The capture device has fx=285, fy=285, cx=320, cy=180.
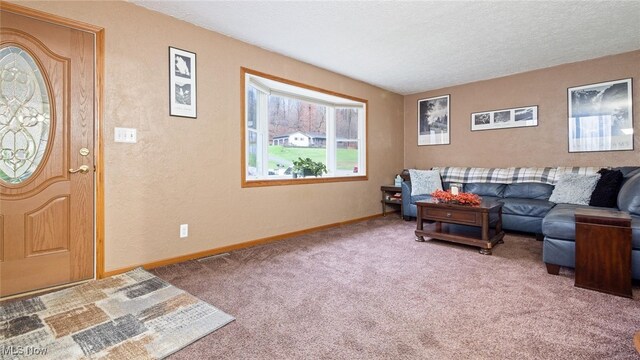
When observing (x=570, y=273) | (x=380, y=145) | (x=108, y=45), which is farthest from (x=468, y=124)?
(x=108, y=45)

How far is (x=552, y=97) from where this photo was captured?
4242 millimetres

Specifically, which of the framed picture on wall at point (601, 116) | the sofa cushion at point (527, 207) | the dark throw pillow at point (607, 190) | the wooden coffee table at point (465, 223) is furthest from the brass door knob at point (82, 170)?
the framed picture on wall at point (601, 116)

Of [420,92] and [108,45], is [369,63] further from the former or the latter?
[108,45]

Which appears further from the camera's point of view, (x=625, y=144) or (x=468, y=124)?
(x=468, y=124)

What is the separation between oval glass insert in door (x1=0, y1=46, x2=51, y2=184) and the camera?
2084 millimetres

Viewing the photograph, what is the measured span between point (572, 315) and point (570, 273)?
35.6 inches

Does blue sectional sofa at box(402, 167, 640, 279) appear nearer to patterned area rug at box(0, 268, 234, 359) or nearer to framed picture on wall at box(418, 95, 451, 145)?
framed picture on wall at box(418, 95, 451, 145)

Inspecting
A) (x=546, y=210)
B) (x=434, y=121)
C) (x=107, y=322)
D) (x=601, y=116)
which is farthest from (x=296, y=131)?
(x=601, y=116)

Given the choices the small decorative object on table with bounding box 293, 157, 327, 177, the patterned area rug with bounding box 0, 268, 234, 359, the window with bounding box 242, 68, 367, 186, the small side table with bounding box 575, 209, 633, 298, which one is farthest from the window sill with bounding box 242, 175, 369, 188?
the small side table with bounding box 575, 209, 633, 298

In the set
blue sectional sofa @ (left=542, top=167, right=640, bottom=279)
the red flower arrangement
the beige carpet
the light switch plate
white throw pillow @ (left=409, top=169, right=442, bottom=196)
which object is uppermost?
the light switch plate

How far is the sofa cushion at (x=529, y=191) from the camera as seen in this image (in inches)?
158

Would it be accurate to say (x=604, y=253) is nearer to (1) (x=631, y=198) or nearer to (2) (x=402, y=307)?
(1) (x=631, y=198)

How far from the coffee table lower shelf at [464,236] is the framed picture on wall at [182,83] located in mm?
3008

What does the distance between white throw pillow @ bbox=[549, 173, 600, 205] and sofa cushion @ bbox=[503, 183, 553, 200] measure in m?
0.18
